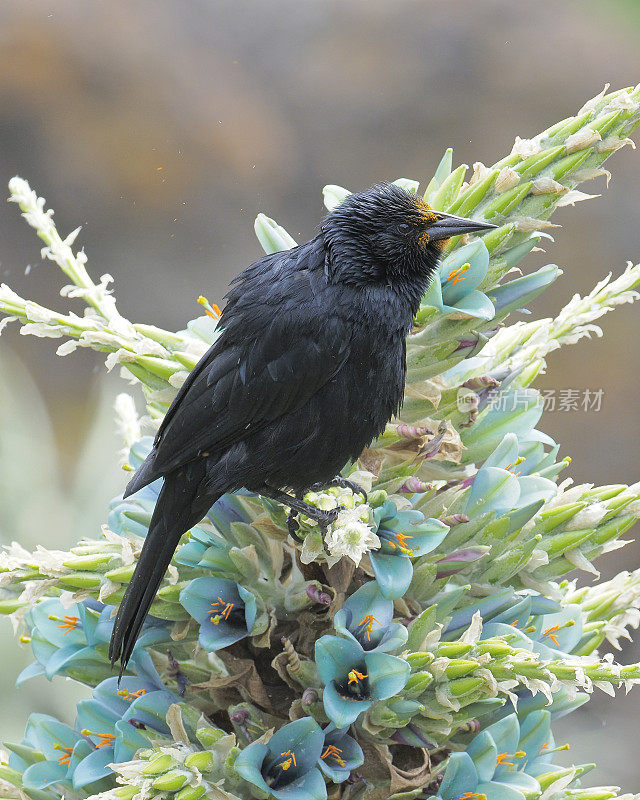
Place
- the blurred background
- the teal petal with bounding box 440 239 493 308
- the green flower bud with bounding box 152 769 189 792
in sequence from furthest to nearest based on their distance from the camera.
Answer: the blurred background → the teal petal with bounding box 440 239 493 308 → the green flower bud with bounding box 152 769 189 792

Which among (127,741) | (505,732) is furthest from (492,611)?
(127,741)

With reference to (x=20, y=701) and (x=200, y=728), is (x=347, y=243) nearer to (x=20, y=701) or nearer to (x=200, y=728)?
(x=200, y=728)

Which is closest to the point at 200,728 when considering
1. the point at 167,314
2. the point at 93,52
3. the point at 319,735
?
the point at 319,735

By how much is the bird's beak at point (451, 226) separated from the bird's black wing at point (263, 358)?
11 cm

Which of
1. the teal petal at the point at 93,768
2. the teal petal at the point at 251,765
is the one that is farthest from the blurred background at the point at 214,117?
the teal petal at the point at 251,765

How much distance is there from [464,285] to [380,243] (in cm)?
11

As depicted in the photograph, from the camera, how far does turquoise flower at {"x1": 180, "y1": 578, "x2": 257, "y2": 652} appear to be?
637mm

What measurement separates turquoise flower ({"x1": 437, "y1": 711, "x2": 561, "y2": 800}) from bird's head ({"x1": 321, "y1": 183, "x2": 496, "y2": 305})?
1.15 feet

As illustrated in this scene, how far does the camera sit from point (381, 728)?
0.64 metres

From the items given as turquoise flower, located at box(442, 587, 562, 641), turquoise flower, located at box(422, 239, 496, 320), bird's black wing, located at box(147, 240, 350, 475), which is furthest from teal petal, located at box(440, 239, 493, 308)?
turquoise flower, located at box(442, 587, 562, 641)

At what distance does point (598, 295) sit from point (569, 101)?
3.19ft

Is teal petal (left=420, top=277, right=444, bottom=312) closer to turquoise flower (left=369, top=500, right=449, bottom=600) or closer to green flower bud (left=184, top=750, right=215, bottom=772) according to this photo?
turquoise flower (left=369, top=500, right=449, bottom=600)

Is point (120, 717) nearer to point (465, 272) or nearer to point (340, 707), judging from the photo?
point (340, 707)

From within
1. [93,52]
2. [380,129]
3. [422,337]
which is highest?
[93,52]
